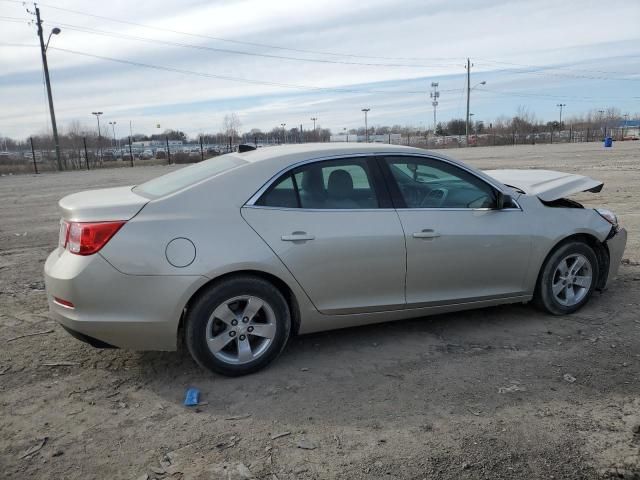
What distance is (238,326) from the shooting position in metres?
3.75

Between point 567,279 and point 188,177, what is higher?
point 188,177

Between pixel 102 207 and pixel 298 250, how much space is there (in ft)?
4.49

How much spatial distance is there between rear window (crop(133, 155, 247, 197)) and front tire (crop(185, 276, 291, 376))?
868mm

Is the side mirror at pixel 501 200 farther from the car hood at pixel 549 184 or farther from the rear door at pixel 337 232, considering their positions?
the rear door at pixel 337 232

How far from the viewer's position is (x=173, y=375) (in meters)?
3.91

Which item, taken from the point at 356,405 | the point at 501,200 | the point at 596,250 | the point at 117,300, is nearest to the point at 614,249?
the point at 596,250

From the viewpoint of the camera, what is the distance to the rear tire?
4.75 meters

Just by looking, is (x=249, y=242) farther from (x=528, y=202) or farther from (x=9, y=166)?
(x=9, y=166)

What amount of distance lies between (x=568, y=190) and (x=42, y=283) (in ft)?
18.7

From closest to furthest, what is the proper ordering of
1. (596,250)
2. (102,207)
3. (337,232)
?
(102,207) < (337,232) < (596,250)

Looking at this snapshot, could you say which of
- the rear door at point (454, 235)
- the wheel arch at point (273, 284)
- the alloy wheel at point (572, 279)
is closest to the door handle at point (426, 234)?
the rear door at point (454, 235)

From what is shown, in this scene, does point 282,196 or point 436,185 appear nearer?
point 282,196

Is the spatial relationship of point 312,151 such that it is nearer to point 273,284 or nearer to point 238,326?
point 273,284

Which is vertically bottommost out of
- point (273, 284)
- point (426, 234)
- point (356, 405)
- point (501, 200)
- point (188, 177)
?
point (356, 405)
